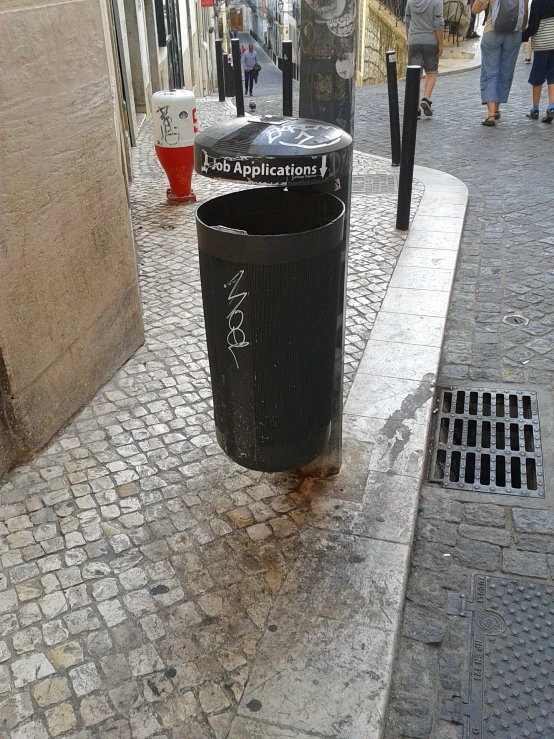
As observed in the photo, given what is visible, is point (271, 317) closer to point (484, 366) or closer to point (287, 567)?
point (287, 567)

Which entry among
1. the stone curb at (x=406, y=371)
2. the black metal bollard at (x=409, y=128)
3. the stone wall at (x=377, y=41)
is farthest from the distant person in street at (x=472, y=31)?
the stone curb at (x=406, y=371)

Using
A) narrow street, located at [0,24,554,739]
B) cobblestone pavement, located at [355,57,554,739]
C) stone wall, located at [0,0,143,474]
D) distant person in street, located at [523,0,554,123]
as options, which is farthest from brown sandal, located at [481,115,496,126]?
stone wall, located at [0,0,143,474]

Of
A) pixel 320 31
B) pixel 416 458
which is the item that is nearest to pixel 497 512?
pixel 416 458

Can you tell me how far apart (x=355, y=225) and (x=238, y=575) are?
A: 445cm

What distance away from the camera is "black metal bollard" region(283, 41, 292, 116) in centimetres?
888

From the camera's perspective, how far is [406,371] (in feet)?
13.3

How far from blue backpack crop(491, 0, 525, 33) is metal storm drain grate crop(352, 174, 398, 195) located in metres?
3.28

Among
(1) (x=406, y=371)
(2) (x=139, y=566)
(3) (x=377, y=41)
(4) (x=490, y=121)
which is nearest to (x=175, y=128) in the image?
(1) (x=406, y=371)

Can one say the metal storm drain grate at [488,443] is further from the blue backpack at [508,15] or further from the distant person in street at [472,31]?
the distant person in street at [472,31]

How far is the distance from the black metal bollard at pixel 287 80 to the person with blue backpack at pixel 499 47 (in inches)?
103

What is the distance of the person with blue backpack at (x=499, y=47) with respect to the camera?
9.33 meters

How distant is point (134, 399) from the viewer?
12.6 feet

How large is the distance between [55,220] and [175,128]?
12.4 feet

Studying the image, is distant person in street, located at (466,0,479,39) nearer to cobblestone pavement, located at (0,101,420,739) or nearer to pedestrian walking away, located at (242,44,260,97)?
pedestrian walking away, located at (242,44,260,97)
